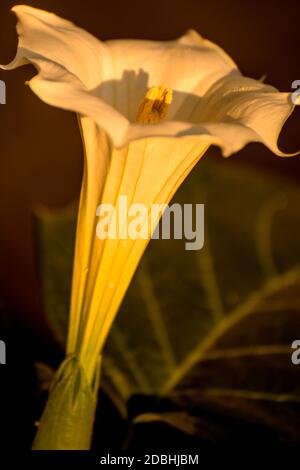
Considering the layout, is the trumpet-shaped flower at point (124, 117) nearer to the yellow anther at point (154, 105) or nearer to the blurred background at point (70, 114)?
the yellow anther at point (154, 105)

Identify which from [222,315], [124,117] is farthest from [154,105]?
[222,315]

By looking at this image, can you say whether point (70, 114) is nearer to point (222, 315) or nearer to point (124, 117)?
point (222, 315)

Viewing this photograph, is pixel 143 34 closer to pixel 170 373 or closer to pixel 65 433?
pixel 170 373

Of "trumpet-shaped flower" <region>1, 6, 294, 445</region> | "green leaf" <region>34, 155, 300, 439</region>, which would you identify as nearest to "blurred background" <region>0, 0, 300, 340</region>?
"green leaf" <region>34, 155, 300, 439</region>

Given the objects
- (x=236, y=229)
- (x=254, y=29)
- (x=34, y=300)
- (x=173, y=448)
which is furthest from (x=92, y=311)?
(x=254, y=29)

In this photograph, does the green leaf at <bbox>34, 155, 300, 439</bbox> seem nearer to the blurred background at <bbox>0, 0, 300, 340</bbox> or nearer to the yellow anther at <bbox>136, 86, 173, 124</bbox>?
the yellow anther at <bbox>136, 86, 173, 124</bbox>
